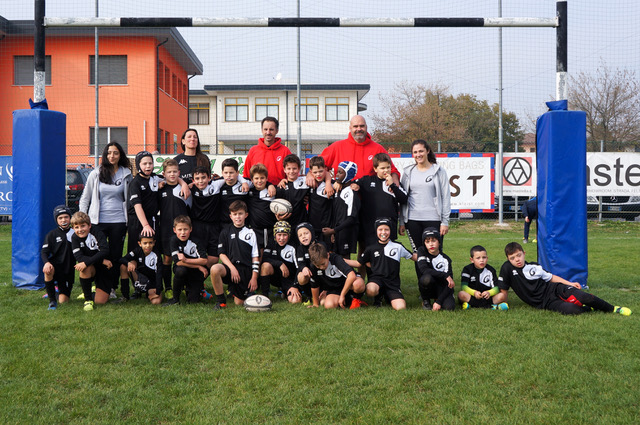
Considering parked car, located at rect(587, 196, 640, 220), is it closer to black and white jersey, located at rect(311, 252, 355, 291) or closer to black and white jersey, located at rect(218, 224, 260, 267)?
black and white jersey, located at rect(311, 252, 355, 291)

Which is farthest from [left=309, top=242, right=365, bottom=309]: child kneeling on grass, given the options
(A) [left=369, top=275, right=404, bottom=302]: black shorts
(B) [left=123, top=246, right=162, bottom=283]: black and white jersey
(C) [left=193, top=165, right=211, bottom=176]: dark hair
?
(B) [left=123, top=246, right=162, bottom=283]: black and white jersey

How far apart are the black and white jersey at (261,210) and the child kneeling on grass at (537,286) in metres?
2.50

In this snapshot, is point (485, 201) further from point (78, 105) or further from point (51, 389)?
point (78, 105)

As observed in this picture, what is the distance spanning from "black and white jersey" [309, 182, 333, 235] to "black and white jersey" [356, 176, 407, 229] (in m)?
0.36

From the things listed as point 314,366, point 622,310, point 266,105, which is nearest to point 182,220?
point 314,366

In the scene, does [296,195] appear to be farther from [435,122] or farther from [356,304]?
[435,122]

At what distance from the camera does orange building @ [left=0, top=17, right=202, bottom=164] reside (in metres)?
21.3

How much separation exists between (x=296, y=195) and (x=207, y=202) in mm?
1004

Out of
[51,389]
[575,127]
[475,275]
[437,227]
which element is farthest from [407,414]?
[575,127]

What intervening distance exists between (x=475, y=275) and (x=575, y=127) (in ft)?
7.94

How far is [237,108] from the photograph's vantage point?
105ft

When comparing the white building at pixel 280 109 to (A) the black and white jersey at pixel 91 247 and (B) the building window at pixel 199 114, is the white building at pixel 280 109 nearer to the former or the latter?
(B) the building window at pixel 199 114

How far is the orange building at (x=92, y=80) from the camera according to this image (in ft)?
69.9

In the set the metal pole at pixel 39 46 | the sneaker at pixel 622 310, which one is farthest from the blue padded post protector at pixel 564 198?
the metal pole at pixel 39 46
